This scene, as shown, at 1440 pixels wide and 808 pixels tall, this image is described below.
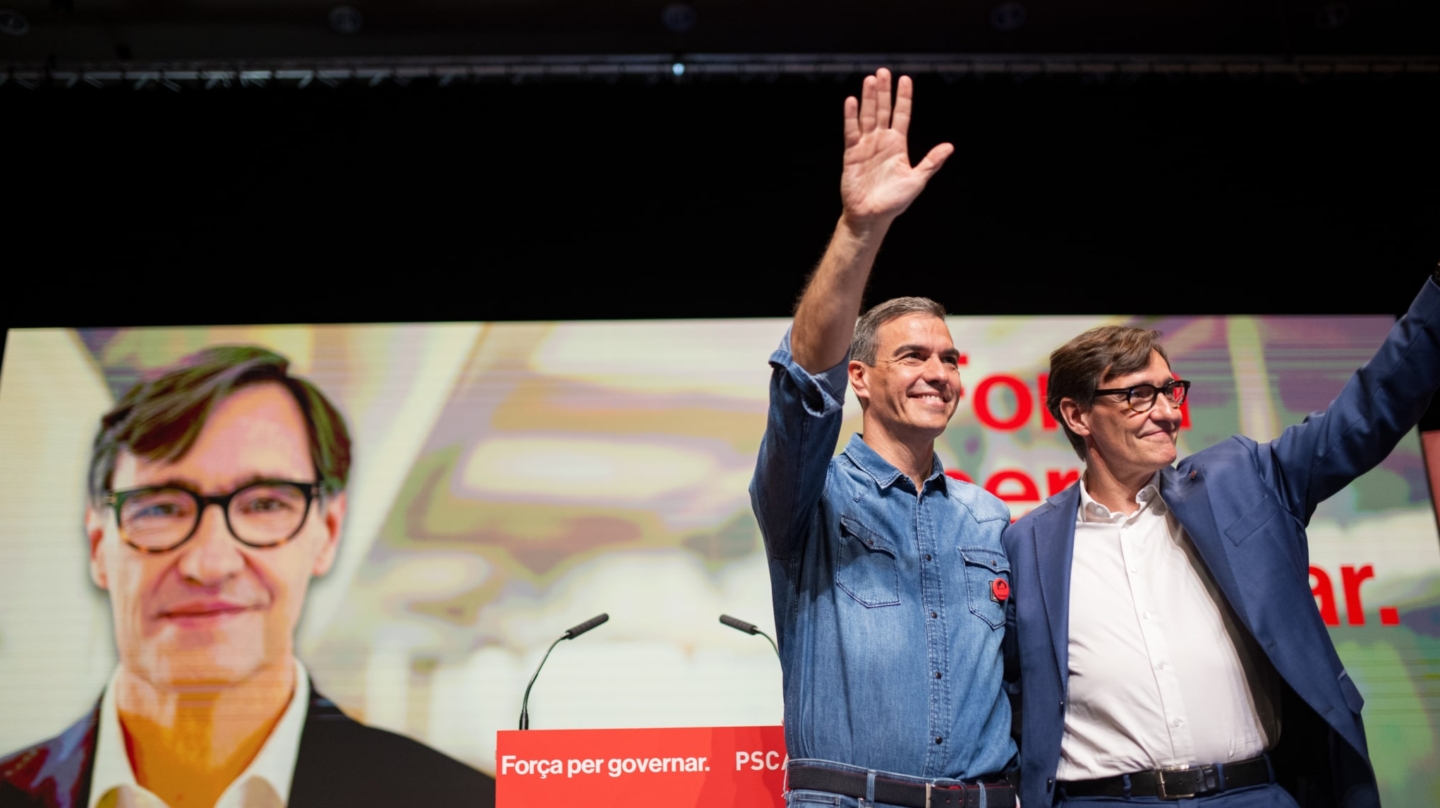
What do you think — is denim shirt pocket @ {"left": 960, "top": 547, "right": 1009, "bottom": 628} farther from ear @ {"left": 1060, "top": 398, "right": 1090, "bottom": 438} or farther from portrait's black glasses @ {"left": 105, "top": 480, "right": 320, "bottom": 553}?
portrait's black glasses @ {"left": 105, "top": 480, "right": 320, "bottom": 553}

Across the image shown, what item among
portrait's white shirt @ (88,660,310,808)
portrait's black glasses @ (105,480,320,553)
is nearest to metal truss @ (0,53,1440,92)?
portrait's black glasses @ (105,480,320,553)

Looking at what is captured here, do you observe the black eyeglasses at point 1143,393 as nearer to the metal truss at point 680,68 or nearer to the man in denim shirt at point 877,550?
the man in denim shirt at point 877,550

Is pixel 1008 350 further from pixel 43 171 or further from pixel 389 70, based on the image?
pixel 43 171

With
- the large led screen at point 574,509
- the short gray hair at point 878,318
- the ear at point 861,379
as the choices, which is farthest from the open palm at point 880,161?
the large led screen at point 574,509

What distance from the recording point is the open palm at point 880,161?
168 centimetres

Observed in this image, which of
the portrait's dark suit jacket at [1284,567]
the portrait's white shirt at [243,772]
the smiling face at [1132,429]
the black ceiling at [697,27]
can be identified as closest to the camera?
the portrait's dark suit jacket at [1284,567]

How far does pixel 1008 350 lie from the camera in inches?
162

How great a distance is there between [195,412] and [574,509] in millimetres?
1464

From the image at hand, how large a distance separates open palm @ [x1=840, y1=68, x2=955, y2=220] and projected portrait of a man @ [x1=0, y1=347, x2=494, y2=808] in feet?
9.11

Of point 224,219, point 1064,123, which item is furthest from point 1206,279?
point 224,219

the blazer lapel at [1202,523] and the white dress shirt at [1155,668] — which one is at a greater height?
the blazer lapel at [1202,523]

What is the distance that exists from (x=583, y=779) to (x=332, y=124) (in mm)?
3249

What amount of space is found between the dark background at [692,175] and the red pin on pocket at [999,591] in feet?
7.82

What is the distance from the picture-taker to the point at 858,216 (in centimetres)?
167
